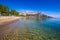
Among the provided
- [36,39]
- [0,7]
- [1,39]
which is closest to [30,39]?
[36,39]

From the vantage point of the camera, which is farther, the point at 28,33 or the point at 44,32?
the point at 44,32

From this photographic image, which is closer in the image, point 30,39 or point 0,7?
point 30,39

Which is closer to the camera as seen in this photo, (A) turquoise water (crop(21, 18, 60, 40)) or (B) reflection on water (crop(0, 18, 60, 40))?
(B) reflection on water (crop(0, 18, 60, 40))

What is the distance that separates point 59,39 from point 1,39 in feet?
21.8

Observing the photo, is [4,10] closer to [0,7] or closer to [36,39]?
[0,7]

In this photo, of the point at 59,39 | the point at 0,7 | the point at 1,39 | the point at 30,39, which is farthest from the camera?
the point at 0,7

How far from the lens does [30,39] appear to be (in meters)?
13.7

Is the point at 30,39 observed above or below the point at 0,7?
below

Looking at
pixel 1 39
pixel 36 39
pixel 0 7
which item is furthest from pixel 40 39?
pixel 0 7

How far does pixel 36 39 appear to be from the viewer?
45.4 ft

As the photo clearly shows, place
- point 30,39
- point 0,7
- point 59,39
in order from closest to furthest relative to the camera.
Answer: point 30,39 < point 59,39 < point 0,7

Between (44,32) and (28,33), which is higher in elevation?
(28,33)

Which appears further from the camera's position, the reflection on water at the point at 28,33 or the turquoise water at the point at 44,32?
the turquoise water at the point at 44,32

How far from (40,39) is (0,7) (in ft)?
227
